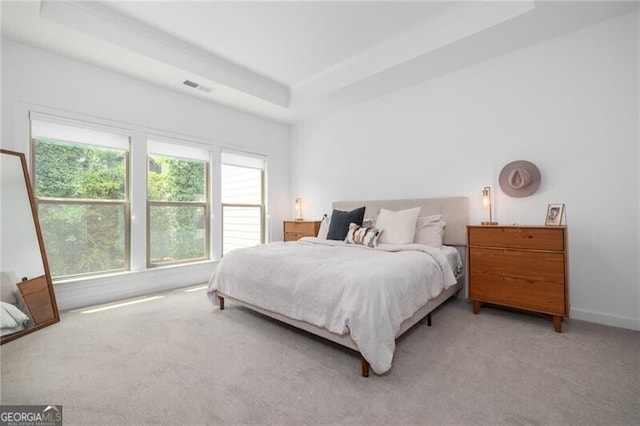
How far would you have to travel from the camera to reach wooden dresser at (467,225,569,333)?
7.91 ft

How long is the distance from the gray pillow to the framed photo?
1.90 meters

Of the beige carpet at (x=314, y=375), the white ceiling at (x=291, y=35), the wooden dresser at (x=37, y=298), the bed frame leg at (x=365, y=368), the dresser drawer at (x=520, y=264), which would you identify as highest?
the white ceiling at (x=291, y=35)

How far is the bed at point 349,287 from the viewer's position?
177 cm

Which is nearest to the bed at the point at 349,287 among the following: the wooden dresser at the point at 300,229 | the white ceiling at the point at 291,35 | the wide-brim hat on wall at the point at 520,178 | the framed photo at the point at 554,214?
the wide-brim hat on wall at the point at 520,178

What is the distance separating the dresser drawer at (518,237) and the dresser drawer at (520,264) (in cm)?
6

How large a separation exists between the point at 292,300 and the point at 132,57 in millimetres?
3042

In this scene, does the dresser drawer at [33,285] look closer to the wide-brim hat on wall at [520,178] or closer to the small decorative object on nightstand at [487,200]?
the small decorative object on nightstand at [487,200]

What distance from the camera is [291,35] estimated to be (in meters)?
3.07

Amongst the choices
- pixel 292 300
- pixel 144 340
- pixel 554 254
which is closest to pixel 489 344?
pixel 554 254

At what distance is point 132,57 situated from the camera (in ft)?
9.98

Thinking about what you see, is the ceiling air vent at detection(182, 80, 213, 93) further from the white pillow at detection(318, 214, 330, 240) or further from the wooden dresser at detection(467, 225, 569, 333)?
the wooden dresser at detection(467, 225, 569, 333)

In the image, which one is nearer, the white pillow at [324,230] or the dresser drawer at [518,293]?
the dresser drawer at [518,293]

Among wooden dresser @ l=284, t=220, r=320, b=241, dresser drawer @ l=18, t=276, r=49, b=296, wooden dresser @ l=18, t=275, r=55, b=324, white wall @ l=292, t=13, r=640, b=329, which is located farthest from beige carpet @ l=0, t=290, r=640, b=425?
wooden dresser @ l=284, t=220, r=320, b=241

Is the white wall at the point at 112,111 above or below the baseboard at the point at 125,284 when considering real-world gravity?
above
